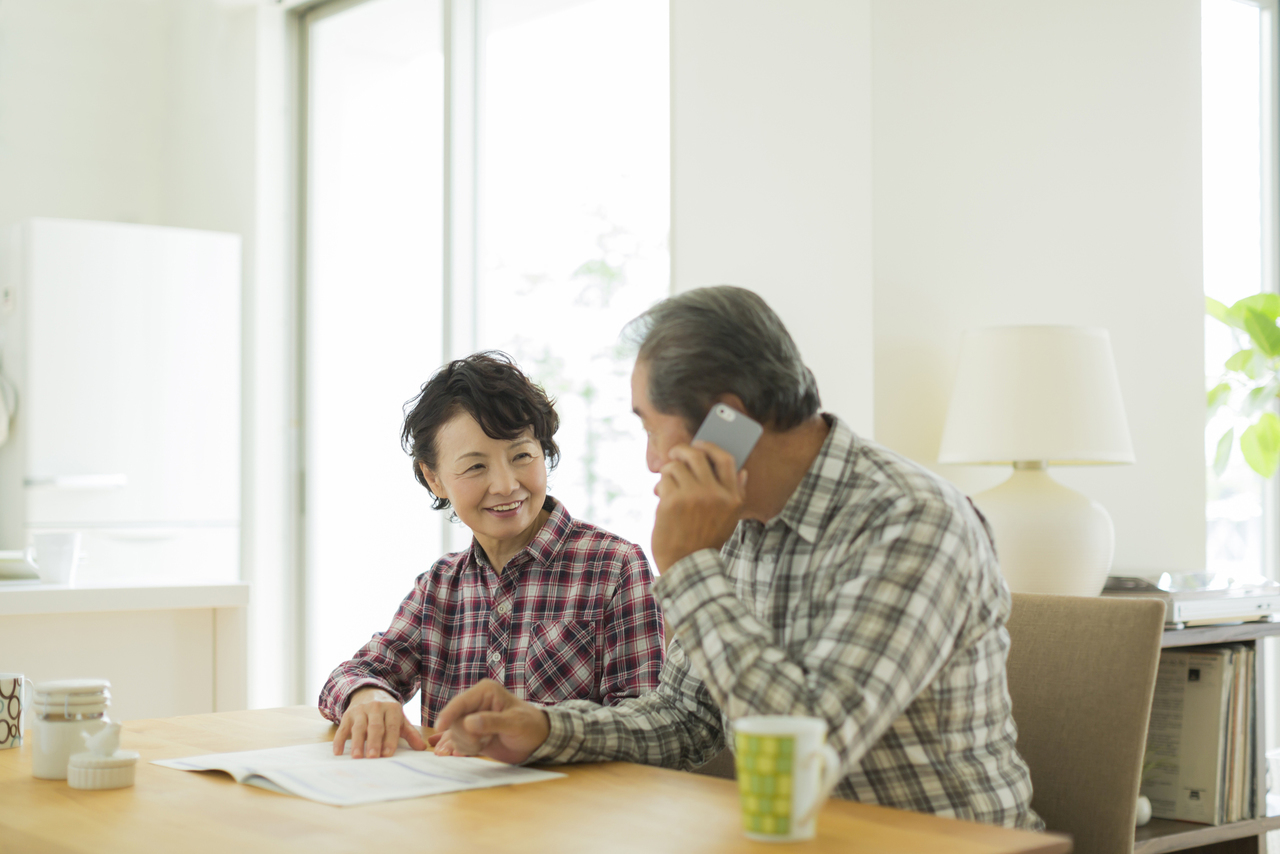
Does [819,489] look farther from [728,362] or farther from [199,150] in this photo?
[199,150]

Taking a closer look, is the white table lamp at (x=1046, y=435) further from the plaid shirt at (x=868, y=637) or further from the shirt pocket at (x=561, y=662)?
the plaid shirt at (x=868, y=637)

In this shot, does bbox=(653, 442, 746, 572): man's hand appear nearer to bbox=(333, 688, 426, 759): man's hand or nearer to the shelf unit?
bbox=(333, 688, 426, 759): man's hand

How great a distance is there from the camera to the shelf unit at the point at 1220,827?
2.25m

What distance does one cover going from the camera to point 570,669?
1.84 metres

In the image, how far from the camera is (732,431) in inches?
52.7

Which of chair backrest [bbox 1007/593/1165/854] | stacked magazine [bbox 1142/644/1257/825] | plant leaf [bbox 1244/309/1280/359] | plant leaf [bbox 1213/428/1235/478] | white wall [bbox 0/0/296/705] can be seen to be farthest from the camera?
white wall [bbox 0/0/296/705]

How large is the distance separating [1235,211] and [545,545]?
10.7ft

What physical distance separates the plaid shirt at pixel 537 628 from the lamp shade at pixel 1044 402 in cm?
89

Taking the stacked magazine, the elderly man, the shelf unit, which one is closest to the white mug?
the elderly man

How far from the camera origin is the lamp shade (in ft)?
7.98

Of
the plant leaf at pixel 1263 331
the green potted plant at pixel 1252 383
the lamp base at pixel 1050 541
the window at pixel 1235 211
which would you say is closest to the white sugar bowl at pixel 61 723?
the lamp base at pixel 1050 541

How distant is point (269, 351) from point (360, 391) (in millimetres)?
381

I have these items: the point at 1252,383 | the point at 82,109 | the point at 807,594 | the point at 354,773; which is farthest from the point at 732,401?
the point at 82,109

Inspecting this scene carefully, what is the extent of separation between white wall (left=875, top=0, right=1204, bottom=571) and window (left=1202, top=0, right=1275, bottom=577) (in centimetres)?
93
